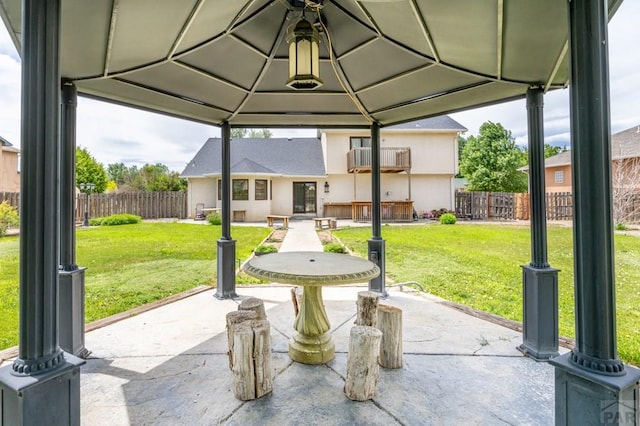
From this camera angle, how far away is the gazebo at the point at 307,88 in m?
1.51

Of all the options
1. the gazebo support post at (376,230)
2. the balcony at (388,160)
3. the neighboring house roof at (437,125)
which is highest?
the neighboring house roof at (437,125)

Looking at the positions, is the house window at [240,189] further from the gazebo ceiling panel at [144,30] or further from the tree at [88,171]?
the gazebo ceiling panel at [144,30]

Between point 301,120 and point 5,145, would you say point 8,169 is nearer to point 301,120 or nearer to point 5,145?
point 5,145

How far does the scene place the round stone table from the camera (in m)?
2.71

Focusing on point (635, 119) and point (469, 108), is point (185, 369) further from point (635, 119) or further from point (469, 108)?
point (635, 119)

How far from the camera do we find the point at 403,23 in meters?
2.81

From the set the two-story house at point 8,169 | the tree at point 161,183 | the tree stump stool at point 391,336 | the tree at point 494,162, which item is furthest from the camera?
the tree at point 494,162

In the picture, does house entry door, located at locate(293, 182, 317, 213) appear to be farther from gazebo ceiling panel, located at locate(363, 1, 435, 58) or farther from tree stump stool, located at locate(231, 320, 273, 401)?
tree stump stool, located at locate(231, 320, 273, 401)

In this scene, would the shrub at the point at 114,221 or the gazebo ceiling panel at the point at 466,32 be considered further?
the shrub at the point at 114,221

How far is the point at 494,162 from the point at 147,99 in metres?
28.6

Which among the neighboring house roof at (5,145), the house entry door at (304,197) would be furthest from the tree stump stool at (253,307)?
the neighboring house roof at (5,145)

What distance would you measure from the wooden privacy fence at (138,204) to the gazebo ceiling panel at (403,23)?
17.9m

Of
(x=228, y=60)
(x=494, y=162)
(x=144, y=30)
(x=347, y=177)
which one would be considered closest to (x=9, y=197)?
(x=228, y=60)

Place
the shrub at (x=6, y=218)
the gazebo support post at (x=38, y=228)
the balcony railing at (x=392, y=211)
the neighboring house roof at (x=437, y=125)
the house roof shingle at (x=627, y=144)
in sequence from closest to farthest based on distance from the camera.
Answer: the gazebo support post at (x=38, y=228) < the shrub at (x=6, y=218) < the house roof shingle at (x=627, y=144) < the balcony railing at (x=392, y=211) < the neighboring house roof at (x=437, y=125)
